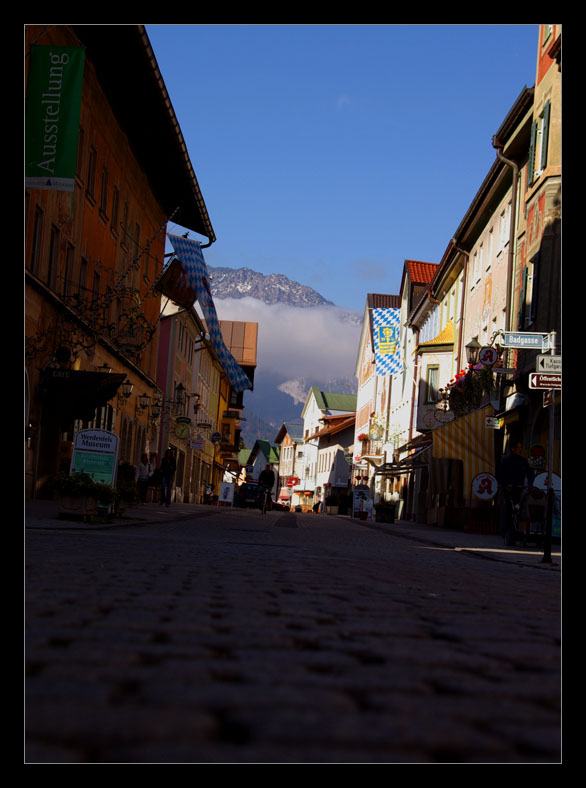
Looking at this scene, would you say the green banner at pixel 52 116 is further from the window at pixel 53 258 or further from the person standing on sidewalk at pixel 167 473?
the person standing on sidewalk at pixel 167 473

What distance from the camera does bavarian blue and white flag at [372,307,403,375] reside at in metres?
56.1

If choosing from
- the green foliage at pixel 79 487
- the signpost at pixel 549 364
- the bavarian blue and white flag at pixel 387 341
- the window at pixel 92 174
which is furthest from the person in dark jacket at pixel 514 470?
the bavarian blue and white flag at pixel 387 341

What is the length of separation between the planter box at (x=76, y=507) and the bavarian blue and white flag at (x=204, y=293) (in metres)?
15.9

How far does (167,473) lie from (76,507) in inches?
638

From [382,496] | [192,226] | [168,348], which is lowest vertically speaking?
[382,496]

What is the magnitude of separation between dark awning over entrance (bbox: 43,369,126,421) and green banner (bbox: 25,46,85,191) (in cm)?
677

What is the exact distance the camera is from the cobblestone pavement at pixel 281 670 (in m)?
2.10

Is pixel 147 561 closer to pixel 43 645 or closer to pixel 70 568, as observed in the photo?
pixel 70 568

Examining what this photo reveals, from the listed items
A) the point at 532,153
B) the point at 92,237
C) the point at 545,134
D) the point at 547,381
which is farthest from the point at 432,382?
the point at 547,381

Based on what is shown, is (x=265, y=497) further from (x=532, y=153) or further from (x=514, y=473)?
(x=514, y=473)

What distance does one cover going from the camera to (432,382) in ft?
140

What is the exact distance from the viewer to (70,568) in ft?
22.4

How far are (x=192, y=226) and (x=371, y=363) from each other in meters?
37.1

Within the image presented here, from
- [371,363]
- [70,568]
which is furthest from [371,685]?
[371,363]
